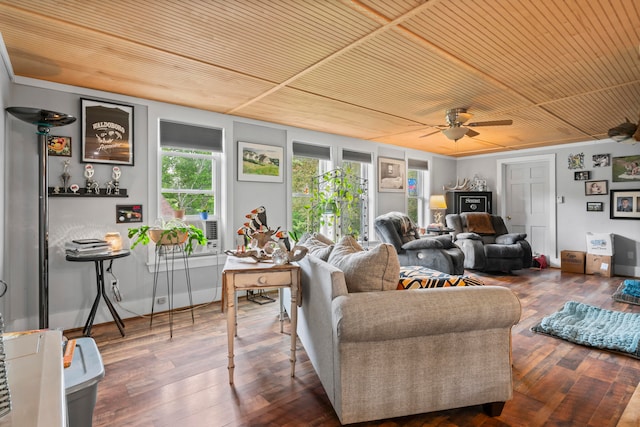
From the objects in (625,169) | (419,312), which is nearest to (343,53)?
(419,312)

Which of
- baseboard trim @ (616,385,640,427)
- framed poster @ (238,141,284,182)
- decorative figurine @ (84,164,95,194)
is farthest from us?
framed poster @ (238,141,284,182)

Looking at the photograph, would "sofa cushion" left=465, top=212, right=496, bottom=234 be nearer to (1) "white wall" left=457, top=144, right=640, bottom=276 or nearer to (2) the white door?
(2) the white door

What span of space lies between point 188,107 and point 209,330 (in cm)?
238

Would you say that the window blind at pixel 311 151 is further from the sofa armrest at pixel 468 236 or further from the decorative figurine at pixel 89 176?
the sofa armrest at pixel 468 236

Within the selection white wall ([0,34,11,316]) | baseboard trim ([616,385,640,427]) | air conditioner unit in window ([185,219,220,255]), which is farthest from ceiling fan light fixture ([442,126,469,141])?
white wall ([0,34,11,316])

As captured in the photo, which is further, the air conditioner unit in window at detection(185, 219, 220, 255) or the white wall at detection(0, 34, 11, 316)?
the air conditioner unit in window at detection(185, 219, 220, 255)

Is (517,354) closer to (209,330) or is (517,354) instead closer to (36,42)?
(209,330)

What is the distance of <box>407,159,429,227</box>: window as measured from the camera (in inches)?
262

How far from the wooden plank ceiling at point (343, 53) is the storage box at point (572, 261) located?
2655 mm

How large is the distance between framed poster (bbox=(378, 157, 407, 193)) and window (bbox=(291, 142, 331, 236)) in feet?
4.00

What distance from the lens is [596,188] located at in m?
5.81

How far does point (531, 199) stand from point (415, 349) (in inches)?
247

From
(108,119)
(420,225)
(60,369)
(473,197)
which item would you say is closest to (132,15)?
(108,119)

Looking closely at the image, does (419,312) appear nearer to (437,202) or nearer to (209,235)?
(209,235)
